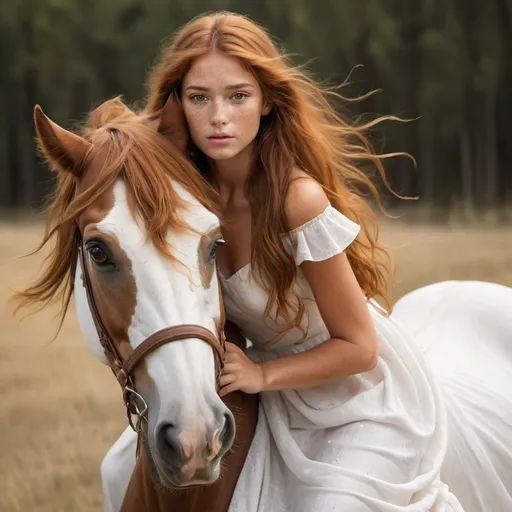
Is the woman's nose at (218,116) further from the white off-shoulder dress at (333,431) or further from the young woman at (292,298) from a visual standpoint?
the white off-shoulder dress at (333,431)

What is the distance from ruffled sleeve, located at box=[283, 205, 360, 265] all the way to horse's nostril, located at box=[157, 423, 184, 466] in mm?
503

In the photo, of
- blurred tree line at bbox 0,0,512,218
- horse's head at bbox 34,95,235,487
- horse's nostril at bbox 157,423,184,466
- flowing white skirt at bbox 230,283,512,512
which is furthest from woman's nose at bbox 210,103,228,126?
blurred tree line at bbox 0,0,512,218

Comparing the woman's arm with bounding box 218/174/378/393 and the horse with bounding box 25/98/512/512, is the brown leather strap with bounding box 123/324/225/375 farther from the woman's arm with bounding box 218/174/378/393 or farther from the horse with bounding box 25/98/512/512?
the woman's arm with bounding box 218/174/378/393

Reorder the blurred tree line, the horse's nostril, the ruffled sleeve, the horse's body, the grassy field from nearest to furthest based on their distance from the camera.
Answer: the horse's nostril → the ruffled sleeve → the horse's body → the grassy field → the blurred tree line

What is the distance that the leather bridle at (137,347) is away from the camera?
1557 millimetres

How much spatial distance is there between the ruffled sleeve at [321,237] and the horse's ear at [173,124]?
0.32 m

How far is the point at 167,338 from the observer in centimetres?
155

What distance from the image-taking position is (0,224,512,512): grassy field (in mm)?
4719

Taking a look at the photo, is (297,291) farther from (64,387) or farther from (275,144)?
(64,387)

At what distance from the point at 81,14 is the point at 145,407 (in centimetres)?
1650

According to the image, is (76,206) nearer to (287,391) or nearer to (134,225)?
(134,225)

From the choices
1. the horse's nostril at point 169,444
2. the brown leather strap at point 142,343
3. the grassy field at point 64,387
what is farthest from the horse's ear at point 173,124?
the grassy field at point 64,387

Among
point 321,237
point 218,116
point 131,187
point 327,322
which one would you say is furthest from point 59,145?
point 327,322

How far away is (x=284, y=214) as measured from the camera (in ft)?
6.04
